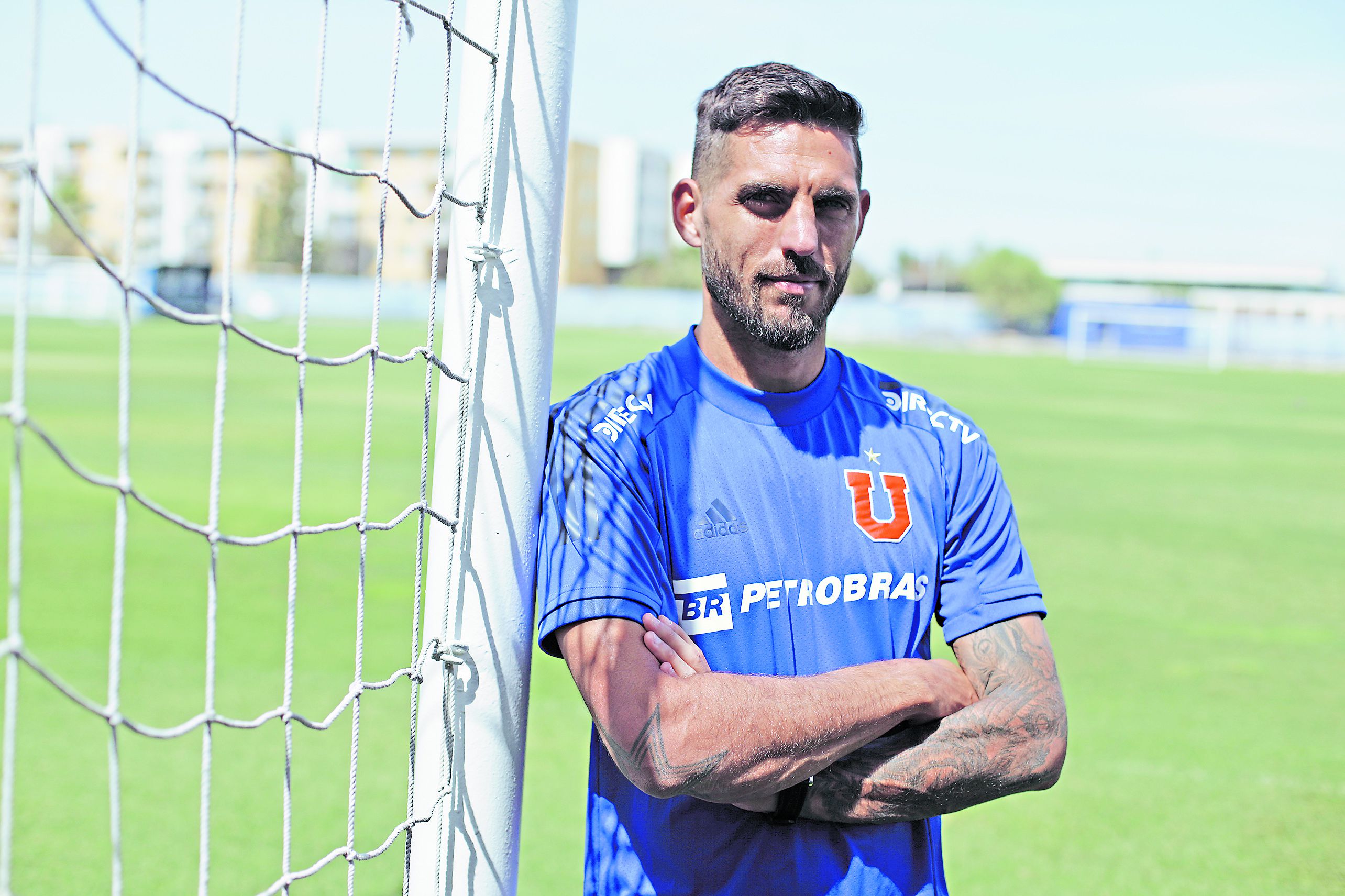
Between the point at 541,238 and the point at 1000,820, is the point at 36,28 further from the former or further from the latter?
the point at 1000,820

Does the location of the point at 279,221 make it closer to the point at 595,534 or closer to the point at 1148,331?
the point at 1148,331

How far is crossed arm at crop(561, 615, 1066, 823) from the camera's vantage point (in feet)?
5.53

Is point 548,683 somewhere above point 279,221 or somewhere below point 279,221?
below

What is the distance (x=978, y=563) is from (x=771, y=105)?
870 millimetres

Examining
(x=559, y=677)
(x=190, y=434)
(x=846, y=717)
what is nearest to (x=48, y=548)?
(x=559, y=677)

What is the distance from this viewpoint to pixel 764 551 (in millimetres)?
Answer: 1884

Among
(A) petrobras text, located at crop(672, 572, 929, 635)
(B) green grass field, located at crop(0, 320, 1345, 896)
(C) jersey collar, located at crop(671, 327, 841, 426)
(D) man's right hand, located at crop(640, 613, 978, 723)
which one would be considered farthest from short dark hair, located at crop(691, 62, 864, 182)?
(B) green grass field, located at crop(0, 320, 1345, 896)

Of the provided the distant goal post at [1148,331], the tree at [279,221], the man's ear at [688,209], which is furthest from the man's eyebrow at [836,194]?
the tree at [279,221]

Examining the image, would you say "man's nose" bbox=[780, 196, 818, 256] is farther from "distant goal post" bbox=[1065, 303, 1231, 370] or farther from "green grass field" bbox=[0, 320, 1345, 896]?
"distant goal post" bbox=[1065, 303, 1231, 370]

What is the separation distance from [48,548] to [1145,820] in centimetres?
656

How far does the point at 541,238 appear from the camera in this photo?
1.75m

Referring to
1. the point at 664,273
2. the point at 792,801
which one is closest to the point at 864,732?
the point at 792,801

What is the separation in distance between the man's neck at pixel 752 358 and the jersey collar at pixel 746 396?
1 cm

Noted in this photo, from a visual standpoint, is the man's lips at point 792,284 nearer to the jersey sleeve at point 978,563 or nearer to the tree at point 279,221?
the jersey sleeve at point 978,563
